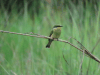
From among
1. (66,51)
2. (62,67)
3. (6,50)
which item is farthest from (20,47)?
(62,67)

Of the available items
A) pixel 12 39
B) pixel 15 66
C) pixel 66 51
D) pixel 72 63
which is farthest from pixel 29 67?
pixel 12 39

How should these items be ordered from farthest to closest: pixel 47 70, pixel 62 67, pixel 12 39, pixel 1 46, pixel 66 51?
1. pixel 12 39
2. pixel 1 46
3. pixel 66 51
4. pixel 62 67
5. pixel 47 70

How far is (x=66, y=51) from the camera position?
140 cm

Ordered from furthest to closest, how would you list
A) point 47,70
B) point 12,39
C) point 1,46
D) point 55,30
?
1. point 12,39
2. point 1,46
3. point 47,70
4. point 55,30

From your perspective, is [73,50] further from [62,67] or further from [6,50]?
[6,50]

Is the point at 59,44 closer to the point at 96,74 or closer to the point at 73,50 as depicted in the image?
the point at 73,50

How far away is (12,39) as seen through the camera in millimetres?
2193

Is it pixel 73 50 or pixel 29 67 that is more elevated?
pixel 73 50

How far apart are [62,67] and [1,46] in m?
0.94

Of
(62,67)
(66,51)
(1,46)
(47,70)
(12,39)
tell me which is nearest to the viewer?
(47,70)

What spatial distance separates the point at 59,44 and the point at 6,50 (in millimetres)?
767

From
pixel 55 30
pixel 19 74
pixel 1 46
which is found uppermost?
pixel 55 30

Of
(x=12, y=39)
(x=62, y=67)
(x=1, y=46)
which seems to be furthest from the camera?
(x=12, y=39)

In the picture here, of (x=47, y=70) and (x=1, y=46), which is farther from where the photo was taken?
(x=1, y=46)
